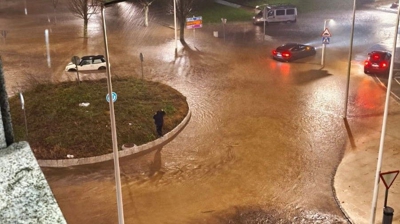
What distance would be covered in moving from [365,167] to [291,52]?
11.9 meters

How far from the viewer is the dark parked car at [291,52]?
82.0 feet

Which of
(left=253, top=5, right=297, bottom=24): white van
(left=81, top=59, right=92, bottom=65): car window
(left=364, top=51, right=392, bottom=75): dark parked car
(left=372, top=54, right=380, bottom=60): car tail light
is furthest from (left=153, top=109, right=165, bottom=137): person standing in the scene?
(left=253, top=5, right=297, bottom=24): white van

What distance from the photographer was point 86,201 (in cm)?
1261

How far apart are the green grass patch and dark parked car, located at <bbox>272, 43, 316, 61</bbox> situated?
24.4 feet

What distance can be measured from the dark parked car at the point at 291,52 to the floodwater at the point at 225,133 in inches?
18.0

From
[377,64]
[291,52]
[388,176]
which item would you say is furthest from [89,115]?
[377,64]

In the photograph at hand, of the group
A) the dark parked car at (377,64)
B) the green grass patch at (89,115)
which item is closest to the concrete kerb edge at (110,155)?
the green grass patch at (89,115)

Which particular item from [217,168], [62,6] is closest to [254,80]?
[217,168]

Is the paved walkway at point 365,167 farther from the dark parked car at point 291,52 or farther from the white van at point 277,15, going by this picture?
the white van at point 277,15

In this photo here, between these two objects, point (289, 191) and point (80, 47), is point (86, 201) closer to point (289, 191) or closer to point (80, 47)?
point (289, 191)

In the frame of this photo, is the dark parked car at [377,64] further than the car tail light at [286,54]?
No

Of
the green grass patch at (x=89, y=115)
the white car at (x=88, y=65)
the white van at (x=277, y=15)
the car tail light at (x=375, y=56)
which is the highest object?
the white van at (x=277, y=15)

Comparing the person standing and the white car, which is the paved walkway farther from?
the white car

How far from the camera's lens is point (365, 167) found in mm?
14133
